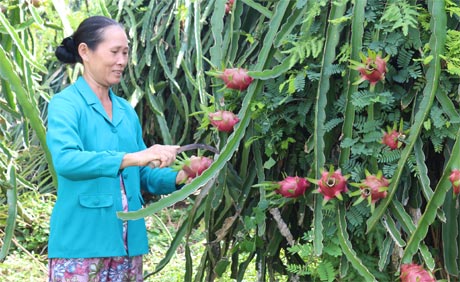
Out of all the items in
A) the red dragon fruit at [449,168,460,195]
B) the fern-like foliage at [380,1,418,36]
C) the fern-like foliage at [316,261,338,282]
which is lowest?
the fern-like foliage at [316,261,338,282]

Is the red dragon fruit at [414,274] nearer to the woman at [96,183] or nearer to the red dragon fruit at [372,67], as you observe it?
the red dragon fruit at [372,67]

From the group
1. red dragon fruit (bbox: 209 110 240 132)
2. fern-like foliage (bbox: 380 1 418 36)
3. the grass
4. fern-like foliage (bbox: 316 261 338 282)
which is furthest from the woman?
the grass

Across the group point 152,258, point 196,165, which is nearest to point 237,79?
point 196,165

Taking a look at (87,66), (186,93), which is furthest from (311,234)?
(186,93)

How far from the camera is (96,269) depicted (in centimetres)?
212

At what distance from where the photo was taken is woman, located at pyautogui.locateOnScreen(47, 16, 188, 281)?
6.84 ft

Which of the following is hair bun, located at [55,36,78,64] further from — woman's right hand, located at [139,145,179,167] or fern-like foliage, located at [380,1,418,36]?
fern-like foliage, located at [380,1,418,36]

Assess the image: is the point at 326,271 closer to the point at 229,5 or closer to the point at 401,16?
the point at 401,16

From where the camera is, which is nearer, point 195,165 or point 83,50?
point 195,165

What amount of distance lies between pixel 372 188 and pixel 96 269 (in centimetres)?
94

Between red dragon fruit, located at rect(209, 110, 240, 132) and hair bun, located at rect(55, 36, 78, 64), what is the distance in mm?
714

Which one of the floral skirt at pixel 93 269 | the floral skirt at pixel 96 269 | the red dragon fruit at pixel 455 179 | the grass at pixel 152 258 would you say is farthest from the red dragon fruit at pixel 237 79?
the grass at pixel 152 258

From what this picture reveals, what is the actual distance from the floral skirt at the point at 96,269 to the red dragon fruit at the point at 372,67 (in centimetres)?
90

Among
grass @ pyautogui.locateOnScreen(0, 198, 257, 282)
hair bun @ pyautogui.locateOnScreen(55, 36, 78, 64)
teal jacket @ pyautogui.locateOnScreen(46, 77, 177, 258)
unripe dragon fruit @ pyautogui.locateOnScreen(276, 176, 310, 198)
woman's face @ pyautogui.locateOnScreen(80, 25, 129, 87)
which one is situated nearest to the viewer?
unripe dragon fruit @ pyautogui.locateOnScreen(276, 176, 310, 198)
